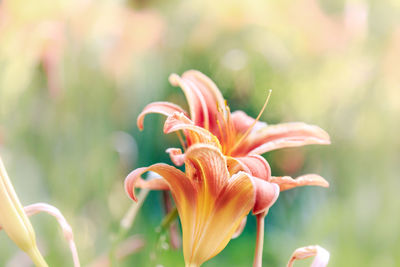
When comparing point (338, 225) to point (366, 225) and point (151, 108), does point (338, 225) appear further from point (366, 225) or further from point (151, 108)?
point (151, 108)

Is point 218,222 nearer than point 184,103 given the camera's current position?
Yes

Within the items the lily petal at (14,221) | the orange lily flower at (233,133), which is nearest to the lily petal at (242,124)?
the orange lily flower at (233,133)

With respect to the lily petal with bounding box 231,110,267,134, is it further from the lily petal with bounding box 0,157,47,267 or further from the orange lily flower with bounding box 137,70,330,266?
the lily petal with bounding box 0,157,47,267

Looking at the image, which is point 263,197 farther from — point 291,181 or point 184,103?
point 184,103

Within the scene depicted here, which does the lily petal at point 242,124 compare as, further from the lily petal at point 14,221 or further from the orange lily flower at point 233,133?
the lily petal at point 14,221

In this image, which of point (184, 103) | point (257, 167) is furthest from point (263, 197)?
point (184, 103)

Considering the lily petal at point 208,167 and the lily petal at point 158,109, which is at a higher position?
the lily petal at point 158,109

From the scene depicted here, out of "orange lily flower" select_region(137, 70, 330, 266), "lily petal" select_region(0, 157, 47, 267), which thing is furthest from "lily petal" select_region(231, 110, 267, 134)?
"lily petal" select_region(0, 157, 47, 267)
